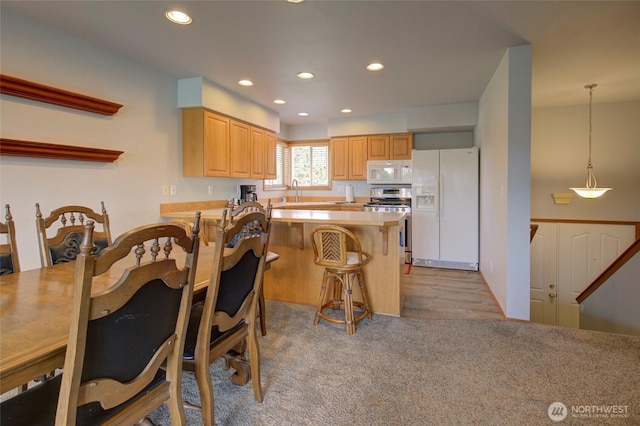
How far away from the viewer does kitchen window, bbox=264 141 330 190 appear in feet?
20.3

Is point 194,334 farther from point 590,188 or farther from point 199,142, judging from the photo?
point 590,188

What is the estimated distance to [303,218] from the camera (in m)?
2.85

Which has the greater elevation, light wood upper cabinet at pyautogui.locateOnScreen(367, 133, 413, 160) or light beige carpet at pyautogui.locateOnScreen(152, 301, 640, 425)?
light wood upper cabinet at pyautogui.locateOnScreen(367, 133, 413, 160)

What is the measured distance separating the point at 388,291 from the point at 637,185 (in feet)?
14.7

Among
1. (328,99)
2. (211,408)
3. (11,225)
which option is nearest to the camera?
(211,408)

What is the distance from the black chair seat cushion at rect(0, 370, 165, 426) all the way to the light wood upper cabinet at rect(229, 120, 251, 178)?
323 cm

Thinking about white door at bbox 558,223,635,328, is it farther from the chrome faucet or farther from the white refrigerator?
the chrome faucet

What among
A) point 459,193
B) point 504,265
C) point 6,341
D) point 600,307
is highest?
point 459,193

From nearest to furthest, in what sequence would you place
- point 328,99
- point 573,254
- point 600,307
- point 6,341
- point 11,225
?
1. point 6,341
2. point 11,225
3. point 600,307
4. point 328,99
5. point 573,254

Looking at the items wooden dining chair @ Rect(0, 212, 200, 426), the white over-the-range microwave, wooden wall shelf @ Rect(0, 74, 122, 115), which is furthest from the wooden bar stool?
the white over-the-range microwave

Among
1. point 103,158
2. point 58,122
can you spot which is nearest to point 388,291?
point 103,158

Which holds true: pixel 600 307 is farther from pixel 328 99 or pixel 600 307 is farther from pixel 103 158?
pixel 103 158

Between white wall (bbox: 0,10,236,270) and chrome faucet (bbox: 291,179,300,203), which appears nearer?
white wall (bbox: 0,10,236,270)

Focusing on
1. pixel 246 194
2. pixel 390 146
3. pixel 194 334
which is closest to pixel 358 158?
pixel 390 146
